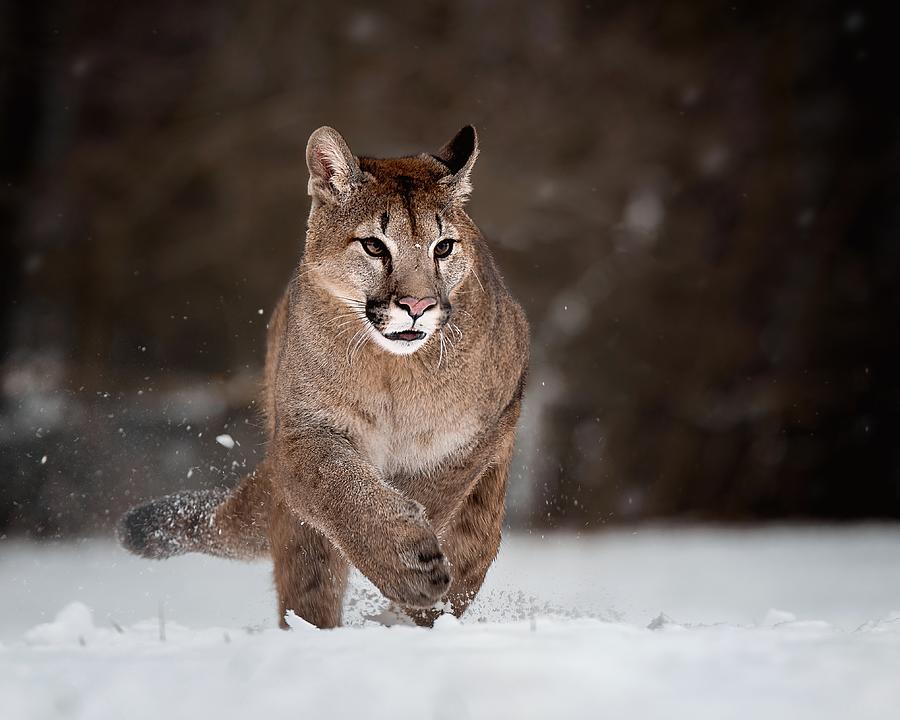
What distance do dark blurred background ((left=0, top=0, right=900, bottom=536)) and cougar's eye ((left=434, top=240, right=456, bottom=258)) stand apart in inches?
141

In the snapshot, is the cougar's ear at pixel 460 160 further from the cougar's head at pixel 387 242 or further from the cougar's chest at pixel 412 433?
the cougar's chest at pixel 412 433

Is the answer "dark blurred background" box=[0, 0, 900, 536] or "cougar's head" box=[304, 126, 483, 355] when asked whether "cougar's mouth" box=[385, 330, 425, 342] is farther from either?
"dark blurred background" box=[0, 0, 900, 536]

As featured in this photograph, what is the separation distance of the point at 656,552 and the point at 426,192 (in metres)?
3.63

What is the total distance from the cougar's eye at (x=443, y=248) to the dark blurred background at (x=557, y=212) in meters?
3.58

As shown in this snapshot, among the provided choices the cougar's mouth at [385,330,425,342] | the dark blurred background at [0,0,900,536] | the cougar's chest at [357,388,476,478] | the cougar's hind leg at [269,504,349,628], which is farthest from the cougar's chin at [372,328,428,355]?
the dark blurred background at [0,0,900,536]

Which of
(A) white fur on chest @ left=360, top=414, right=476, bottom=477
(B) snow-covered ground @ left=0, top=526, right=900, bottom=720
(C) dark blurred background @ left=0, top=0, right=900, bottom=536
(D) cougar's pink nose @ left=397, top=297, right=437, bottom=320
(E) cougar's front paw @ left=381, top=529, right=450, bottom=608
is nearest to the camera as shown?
(B) snow-covered ground @ left=0, top=526, right=900, bottom=720

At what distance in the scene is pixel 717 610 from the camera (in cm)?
568

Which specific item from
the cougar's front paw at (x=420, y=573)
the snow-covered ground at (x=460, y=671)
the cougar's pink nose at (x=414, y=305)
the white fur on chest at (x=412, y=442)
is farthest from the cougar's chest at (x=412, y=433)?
the snow-covered ground at (x=460, y=671)

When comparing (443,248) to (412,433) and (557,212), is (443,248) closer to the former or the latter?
(412,433)

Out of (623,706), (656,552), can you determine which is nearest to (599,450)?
(656,552)

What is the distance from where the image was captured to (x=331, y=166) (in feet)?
12.6

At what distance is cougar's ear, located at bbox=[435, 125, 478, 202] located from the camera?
155 inches

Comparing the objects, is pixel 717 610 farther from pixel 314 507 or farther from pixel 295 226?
pixel 295 226

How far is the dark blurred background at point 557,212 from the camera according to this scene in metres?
7.28
